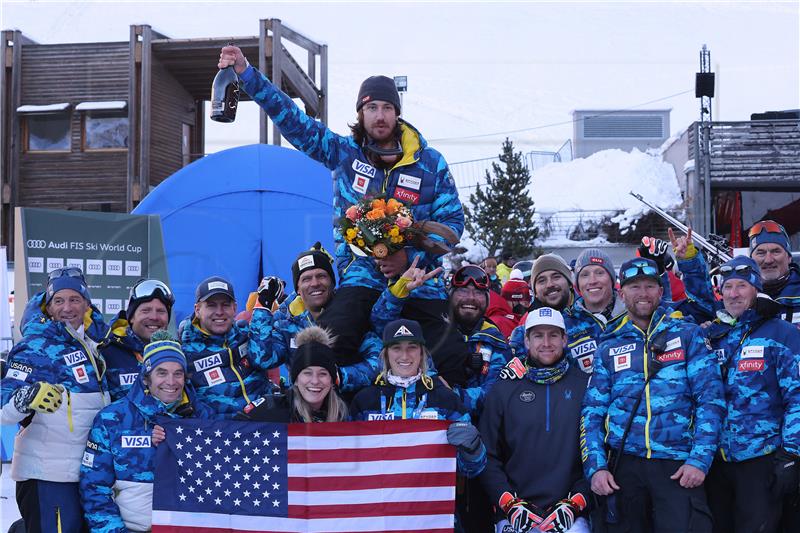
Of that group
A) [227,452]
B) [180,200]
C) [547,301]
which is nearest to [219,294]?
[227,452]

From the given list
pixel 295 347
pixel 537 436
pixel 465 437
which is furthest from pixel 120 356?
pixel 537 436

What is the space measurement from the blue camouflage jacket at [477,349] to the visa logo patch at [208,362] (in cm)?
92

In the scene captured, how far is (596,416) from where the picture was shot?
479 cm

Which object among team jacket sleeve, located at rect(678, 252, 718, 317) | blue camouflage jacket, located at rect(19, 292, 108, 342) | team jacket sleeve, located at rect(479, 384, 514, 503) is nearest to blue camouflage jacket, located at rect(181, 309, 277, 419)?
blue camouflage jacket, located at rect(19, 292, 108, 342)

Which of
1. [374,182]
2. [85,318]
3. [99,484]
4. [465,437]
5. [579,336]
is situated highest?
[374,182]

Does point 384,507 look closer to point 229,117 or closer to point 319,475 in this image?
point 319,475

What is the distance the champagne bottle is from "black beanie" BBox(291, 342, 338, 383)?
1371mm

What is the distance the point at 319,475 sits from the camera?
4801mm

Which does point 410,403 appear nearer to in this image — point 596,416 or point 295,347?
point 295,347

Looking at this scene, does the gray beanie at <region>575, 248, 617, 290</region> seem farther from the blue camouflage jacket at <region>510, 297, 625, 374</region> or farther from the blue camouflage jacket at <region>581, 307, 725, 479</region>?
the blue camouflage jacket at <region>581, 307, 725, 479</region>

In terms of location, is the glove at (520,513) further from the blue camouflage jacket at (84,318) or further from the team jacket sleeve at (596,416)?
the blue camouflage jacket at (84,318)

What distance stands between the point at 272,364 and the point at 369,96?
5.47 ft

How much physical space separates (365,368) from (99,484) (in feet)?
5.10

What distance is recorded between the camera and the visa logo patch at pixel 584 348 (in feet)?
17.9
